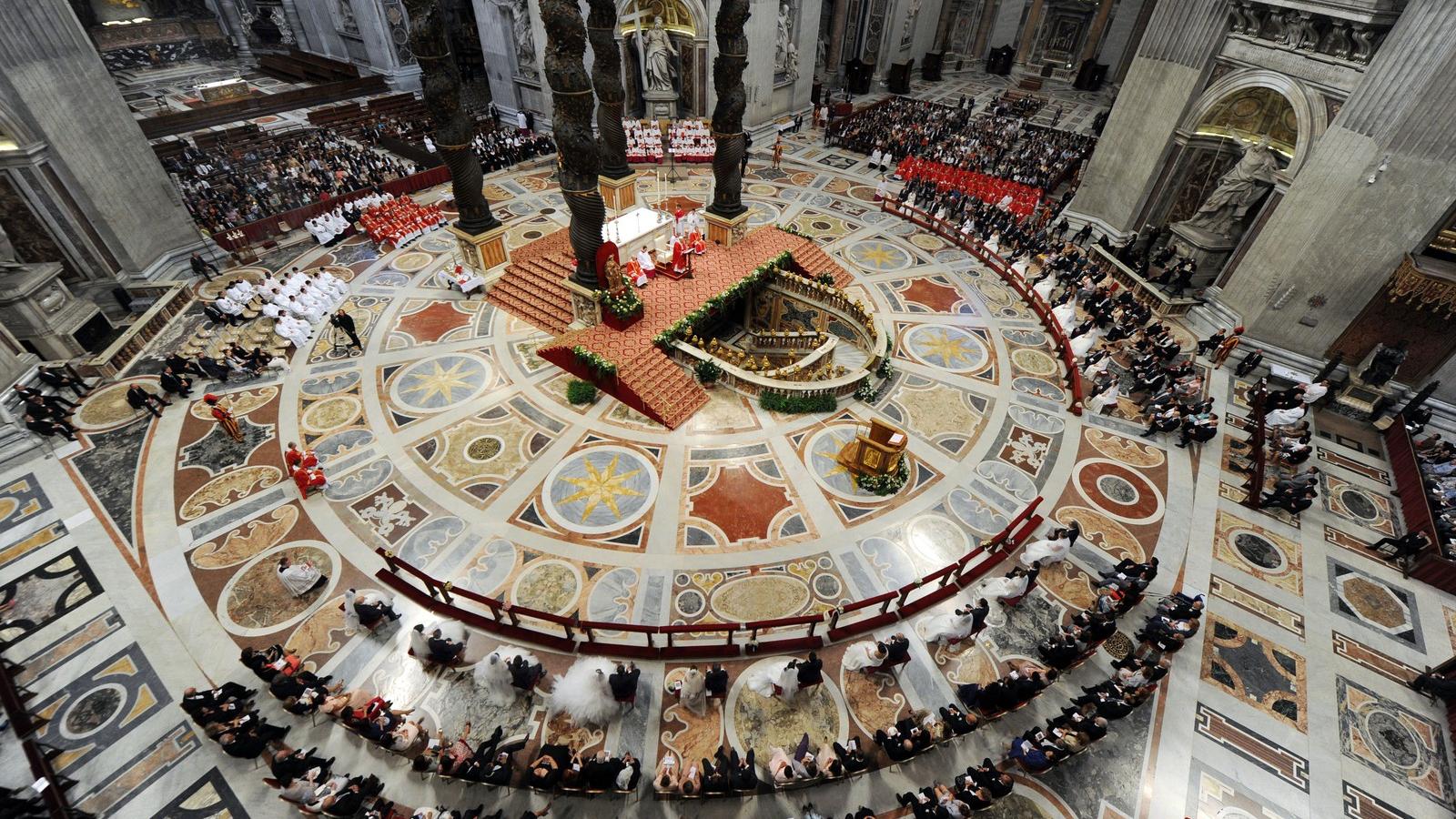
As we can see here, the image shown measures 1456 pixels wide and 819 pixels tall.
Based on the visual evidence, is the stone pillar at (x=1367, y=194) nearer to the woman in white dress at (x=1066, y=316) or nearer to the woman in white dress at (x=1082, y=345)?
the woman in white dress at (x=1066, y=316)

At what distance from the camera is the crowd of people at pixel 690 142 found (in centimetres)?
2502

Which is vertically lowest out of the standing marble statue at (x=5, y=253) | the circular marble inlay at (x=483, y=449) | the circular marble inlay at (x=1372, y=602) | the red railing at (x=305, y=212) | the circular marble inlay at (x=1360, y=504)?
the circular marble inlay at (x=1372, y=602)

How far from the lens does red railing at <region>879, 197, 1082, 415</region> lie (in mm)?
14312

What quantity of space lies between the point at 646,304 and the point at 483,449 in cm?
601

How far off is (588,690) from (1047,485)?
995cm

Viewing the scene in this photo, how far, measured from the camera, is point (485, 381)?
1396cm

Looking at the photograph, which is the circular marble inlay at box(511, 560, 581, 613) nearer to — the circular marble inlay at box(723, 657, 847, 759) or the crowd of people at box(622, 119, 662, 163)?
the circular marble inlay at box(723, 657, 847, 759)

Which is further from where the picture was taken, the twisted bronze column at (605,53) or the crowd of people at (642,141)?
the crowd of people at (642,141)

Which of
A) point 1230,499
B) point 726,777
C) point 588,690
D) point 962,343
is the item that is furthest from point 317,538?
point 1230,499

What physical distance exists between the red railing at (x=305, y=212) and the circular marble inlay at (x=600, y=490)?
12.7 meters

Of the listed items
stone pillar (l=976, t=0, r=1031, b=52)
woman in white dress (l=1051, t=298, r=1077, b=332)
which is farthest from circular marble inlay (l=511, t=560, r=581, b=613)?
stone pillar (l=976, t=0, r=1031, b=52)

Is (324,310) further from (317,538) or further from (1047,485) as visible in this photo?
(1047,485)

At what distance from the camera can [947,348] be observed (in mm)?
15578

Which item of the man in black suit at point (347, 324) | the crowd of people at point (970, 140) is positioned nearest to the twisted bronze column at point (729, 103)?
the man in black suit at point (347, 324)
